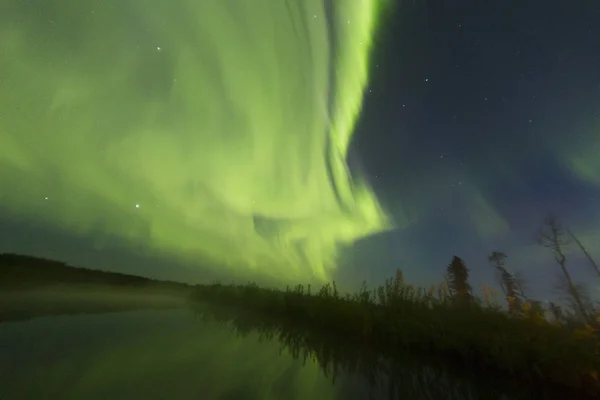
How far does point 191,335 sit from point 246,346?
1663mm

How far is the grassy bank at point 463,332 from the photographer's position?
16.0 feet

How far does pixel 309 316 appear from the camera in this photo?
9.34m

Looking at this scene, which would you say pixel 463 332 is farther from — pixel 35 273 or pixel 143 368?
pixel 35 273

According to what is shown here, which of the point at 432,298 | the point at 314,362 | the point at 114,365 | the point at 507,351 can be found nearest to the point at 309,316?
the point at 432,298

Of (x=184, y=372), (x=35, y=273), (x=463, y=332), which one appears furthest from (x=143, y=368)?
(x=35, y=273)

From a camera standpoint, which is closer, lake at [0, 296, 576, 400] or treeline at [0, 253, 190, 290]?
lake at [0, 296, 576, 400]

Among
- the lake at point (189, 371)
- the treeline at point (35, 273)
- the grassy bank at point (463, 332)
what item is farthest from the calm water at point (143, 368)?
the treeline at point (35, 273)

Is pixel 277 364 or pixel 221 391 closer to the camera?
pixel 221 391

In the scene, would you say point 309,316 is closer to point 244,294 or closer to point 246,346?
point 246,346

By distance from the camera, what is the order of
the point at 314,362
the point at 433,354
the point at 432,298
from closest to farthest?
the point at 314,362 < the point at 433,354 < the point at 432,298

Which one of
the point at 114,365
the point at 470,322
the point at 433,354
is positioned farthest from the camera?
the point at 470,322

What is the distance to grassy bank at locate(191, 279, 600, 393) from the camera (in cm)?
487

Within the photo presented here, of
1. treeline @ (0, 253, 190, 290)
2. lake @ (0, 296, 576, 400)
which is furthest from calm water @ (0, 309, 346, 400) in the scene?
treeline @ (0, 253, 190, 290)

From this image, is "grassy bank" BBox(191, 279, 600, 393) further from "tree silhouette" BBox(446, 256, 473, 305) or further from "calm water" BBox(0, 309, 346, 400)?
"tree silhouette" BBox(446, 256, 473, 305)
